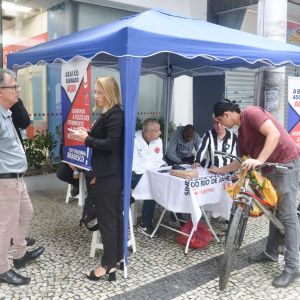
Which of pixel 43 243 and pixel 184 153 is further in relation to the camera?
pixel 184 153

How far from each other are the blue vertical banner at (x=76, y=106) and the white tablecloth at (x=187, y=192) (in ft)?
2.45

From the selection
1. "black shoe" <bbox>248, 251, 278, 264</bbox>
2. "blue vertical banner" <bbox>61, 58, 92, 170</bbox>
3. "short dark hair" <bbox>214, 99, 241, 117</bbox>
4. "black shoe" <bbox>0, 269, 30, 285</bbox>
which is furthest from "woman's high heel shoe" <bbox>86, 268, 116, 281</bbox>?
"short dark hair" <bbox>214, 99, 241, 117</bbox>

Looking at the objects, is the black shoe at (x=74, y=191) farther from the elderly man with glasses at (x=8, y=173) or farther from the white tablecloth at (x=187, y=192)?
the elderly man with glasses at (x=8, y=173)

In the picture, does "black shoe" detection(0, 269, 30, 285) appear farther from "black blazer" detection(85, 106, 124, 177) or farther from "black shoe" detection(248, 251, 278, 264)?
"black shoe" detection(248, 251, 278, 264)

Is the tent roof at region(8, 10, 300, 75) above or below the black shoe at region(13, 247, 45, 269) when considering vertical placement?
above

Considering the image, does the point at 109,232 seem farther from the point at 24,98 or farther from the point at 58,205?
the point at 24,98

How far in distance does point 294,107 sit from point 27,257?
3829mm

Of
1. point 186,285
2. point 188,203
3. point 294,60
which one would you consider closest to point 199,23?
point 294,60

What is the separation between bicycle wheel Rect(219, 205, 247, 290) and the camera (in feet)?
10.1

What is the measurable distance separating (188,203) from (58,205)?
93.2 inches

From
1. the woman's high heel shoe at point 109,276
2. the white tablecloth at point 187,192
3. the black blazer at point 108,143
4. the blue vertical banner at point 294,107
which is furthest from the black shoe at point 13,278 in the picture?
the blue vertical banner at point 294,107

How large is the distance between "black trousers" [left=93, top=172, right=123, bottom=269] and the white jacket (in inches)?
44.9

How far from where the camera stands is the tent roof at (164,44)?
10.1ft

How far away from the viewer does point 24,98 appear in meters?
6.64
